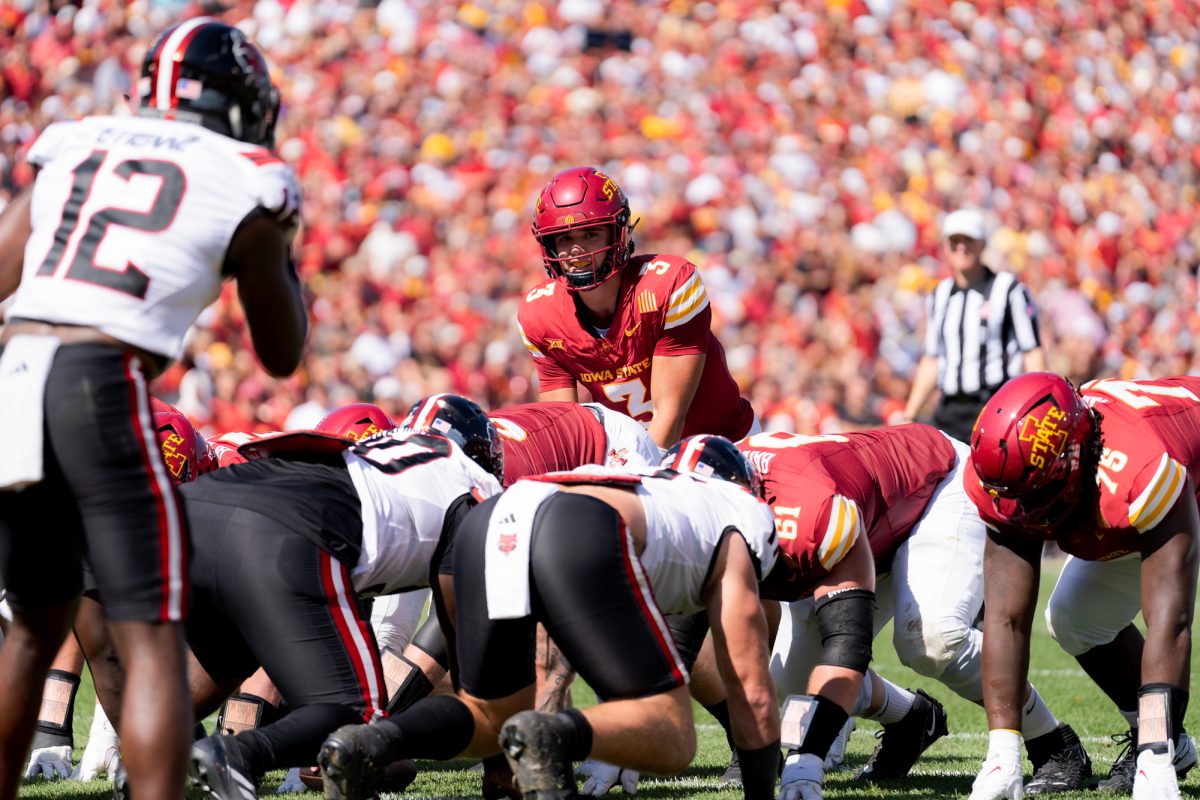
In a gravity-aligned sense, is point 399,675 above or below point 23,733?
below

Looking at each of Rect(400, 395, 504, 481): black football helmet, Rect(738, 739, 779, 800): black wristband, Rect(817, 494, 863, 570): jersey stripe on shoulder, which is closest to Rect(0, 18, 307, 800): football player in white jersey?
Rect(400, 395, 504, 481): black football helmet

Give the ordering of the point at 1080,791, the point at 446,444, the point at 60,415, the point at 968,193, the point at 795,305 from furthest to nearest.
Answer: the point at 968,193
the point at 795,305
the point at 1080,791
the point at 446,444
the point at 60,415

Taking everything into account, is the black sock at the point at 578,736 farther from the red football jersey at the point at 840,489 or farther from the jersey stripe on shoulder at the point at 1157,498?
the jersey stripe on shoulder at the point at 1157,498

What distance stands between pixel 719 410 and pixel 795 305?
24.6 feet

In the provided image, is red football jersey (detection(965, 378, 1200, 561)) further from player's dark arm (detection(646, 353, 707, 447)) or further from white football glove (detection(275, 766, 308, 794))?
white football glove (detection(275, 766, 308, 794))

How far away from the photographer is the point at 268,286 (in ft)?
9.34

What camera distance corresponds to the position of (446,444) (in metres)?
3.92

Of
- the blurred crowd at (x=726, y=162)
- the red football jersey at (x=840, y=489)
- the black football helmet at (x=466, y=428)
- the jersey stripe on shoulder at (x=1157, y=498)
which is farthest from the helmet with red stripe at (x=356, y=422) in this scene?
the blurred crowd at (x=726, y=162)

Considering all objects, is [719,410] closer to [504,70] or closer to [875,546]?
[875,546]

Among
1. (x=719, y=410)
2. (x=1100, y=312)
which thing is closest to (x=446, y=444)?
(x=719, y=410)

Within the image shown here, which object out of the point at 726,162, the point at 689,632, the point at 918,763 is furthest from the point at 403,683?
the point at 726,162

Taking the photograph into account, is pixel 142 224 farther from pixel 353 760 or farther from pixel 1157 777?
pixel 1157 777

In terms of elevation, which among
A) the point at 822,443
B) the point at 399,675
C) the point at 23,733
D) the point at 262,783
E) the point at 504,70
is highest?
the point at 504,70

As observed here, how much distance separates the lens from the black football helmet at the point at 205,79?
2.94m
